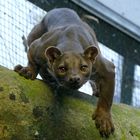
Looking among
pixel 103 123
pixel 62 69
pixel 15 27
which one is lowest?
pixel 15 27

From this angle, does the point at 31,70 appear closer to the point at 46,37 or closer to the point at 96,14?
the point at 46,37

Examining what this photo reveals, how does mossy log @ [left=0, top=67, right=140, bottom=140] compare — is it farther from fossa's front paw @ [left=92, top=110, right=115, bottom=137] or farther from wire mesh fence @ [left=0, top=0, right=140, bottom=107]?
wire mesh fence @ [left=0, top=0, right=140, bottom=107]

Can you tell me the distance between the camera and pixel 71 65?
388cm

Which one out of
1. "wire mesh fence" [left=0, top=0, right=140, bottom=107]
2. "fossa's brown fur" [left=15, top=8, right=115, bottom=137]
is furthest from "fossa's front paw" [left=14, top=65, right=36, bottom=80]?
"wire mesh fence" [left=0, top=0, right=140, bottom=107]

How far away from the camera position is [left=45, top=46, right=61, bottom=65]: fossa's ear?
399 centimetres

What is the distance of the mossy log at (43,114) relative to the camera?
136 inches

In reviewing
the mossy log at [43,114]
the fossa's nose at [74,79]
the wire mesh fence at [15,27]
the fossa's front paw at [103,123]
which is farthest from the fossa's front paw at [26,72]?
the wire mesh fence at [15,27]

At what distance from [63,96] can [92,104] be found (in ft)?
0.87

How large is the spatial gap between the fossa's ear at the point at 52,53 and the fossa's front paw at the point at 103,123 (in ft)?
1.41

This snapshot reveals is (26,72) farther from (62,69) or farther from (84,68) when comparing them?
(84,68)

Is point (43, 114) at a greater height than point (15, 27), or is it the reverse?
point (43, 114)

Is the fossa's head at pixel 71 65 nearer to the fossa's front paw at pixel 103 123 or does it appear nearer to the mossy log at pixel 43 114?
the mossy log at pixel 43 114

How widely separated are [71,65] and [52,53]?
193 millimetres

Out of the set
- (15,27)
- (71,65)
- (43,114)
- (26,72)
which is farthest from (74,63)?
A: (15,27)
